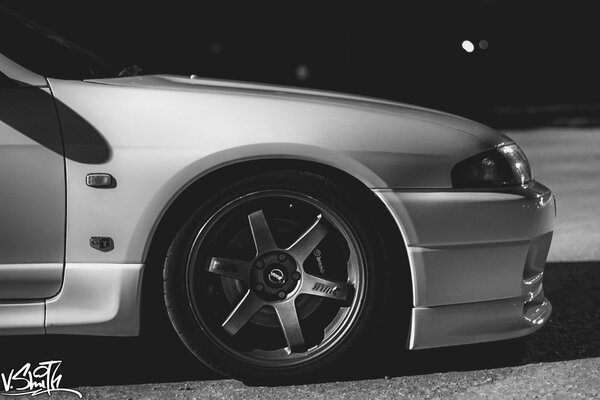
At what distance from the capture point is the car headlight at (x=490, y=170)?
3.52 meters

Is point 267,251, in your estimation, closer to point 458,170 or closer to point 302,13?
point 458,170

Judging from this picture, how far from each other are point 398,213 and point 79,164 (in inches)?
44.6

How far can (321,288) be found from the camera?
3537 millimetres

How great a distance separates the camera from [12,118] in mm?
3342

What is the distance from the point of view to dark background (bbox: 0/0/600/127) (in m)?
19.5

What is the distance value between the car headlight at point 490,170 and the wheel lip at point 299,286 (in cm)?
43

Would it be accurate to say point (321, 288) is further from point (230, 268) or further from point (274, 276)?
point (230, 268)

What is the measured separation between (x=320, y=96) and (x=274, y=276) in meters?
0.72

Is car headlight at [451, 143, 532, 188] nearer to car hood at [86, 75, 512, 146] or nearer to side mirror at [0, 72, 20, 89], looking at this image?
car hood at [86, 75, 512, 146]

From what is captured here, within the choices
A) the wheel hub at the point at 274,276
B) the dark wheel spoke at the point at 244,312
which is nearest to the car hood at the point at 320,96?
the wheel hub at the point at 274,276

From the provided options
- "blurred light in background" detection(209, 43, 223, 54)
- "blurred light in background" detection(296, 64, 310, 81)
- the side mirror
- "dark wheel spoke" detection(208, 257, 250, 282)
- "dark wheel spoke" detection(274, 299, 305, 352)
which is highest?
the side mirror
